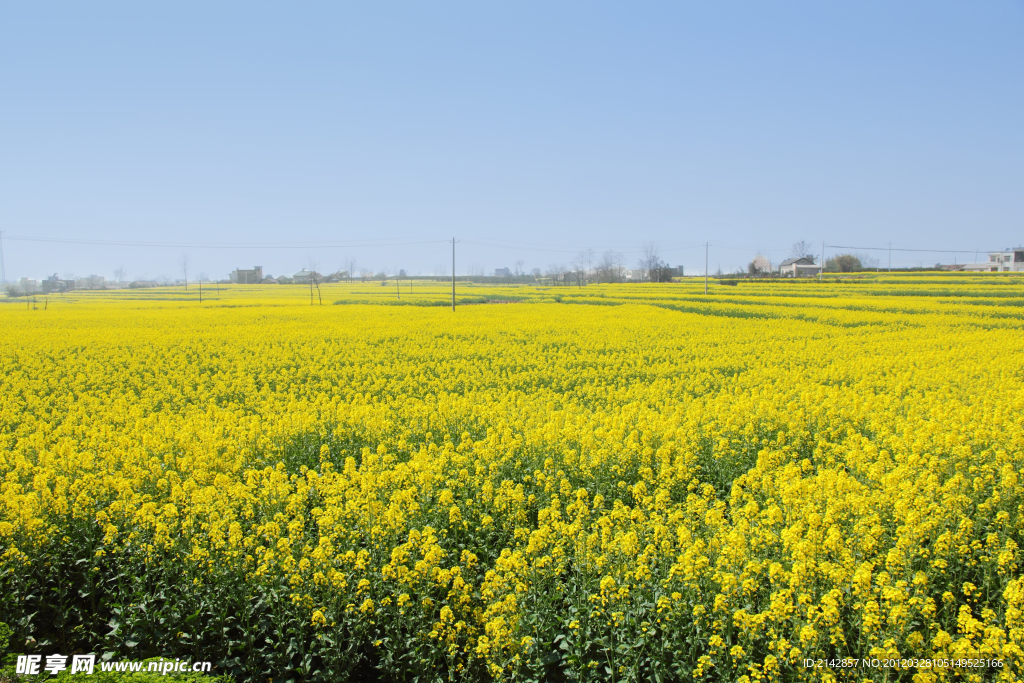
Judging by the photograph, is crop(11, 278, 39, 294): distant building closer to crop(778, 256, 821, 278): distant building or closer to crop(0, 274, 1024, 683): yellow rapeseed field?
crop(0, 274, 1024, 683): yellow rapeseed field

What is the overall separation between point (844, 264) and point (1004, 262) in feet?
69.7

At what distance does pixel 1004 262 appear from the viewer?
302 ft

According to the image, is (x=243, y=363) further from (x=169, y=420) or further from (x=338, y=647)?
(x=338, y=647)

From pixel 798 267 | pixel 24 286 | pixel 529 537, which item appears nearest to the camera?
pixel 529 537

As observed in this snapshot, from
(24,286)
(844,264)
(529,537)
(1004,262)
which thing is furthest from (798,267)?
(24,286)

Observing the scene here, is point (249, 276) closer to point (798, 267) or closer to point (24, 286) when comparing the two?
point (24, 286)

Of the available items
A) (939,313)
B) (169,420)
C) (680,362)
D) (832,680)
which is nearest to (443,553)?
(832,680)

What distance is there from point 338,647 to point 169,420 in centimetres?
726

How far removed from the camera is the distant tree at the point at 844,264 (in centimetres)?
9994

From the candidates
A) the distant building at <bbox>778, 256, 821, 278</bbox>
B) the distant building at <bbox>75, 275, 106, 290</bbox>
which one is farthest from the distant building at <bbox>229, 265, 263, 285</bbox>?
the distant building at <bbox>778, 256, 821, 278</bbox>

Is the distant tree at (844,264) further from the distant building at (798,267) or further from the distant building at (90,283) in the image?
the distant building at (90,283)

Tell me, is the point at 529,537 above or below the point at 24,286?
below

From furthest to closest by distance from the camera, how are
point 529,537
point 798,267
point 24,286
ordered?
point 798,267, point 24,286, point 529,537

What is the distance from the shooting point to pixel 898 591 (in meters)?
4.16
